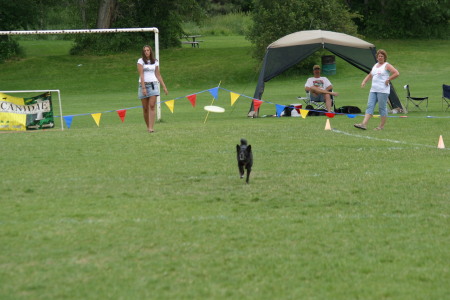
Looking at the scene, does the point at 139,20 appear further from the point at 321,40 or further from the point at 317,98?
the point at 317,98

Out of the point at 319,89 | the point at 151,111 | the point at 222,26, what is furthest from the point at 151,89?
the point at 222,26

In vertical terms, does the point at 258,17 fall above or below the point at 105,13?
above

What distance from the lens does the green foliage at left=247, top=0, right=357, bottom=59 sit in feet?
118

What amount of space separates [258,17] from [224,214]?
31.1 metres

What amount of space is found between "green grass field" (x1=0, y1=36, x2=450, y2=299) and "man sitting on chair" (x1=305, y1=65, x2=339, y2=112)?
2.83 metres

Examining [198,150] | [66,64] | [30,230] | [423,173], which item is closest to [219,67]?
[66,64]

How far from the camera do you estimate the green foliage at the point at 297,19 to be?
118 ft

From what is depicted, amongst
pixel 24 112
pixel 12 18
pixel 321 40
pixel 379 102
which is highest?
pixel 321 40

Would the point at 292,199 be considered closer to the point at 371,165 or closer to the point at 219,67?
the point at 371,165

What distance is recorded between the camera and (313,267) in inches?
214

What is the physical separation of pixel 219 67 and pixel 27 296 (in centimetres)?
3538

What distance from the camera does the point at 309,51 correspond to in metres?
20.2

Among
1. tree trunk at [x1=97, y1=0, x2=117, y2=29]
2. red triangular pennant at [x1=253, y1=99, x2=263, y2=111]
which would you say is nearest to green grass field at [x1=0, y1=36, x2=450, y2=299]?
red triangular pennant at [x1=253, y1=99, x2=263, y2=111]

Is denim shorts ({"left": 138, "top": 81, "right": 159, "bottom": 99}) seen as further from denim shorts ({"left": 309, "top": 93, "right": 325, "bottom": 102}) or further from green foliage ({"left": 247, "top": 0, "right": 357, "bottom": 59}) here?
green foliage ({"left": 247, "top": 0, "right": 357, "bottom": 59})
